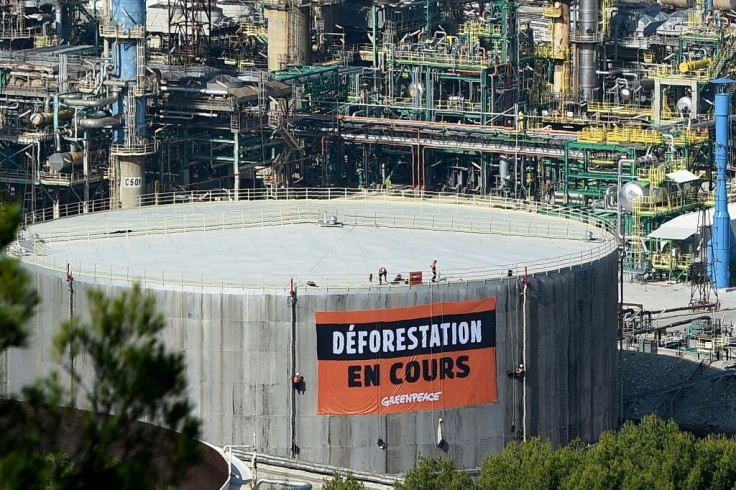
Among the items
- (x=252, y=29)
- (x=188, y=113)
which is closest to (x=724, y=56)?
(x=188, y=113)

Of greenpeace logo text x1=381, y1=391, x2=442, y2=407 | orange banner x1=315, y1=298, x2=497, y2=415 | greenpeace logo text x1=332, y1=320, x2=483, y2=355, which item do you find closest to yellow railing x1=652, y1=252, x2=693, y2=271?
orange banner x1=315, y1=298, x2=497, y2=415

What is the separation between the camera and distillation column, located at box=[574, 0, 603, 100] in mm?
120312

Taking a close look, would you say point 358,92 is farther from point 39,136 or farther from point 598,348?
point 598,348

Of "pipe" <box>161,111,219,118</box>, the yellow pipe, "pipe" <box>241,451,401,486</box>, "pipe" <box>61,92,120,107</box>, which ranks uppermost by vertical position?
the yellow pipe

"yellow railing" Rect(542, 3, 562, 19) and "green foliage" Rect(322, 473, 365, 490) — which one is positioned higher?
"yellow railing" Rect(542, 3, 562, 19)

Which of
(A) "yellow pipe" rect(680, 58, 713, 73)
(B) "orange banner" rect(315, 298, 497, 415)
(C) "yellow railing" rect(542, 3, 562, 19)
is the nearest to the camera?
(B) "orange banner" rect(315, 298, 497, 415)

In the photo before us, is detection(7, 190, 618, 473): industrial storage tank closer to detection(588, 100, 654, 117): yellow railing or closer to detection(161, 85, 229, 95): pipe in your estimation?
detection(161, 85, 229, 95): pipe

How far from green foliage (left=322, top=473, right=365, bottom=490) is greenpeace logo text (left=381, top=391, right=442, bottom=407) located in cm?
452

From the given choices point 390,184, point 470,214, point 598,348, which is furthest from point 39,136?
point 598,348

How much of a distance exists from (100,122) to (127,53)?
133 inches

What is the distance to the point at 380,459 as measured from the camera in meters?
67.1

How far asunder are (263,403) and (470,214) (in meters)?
15.4

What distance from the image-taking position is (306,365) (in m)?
66.4

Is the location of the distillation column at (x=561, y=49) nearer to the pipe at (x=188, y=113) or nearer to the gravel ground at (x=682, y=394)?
the pipe at (x=188, y=113)
